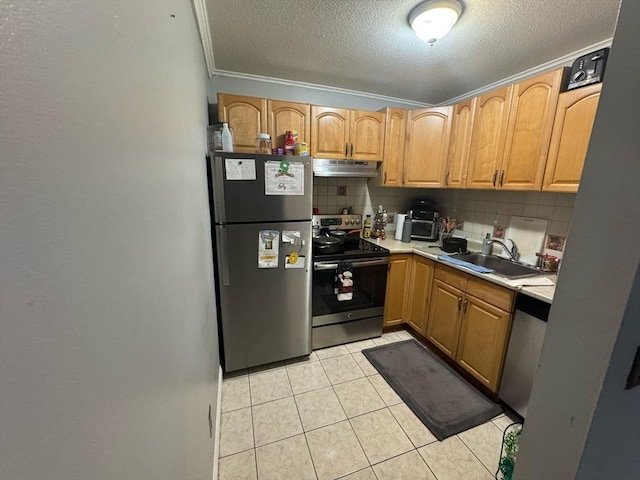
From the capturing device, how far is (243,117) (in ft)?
6.93

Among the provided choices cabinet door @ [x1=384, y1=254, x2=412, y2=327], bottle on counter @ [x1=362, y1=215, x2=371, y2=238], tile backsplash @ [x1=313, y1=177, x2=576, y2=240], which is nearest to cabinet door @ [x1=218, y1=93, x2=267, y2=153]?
tile backsplash @ [x1=313, y1=177, x2=576, y2=240]

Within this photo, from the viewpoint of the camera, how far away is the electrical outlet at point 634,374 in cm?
60

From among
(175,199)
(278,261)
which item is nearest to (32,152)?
(175,199)

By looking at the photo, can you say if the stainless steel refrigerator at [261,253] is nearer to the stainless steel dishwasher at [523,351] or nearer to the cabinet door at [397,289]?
the cabinet door at [397,289]

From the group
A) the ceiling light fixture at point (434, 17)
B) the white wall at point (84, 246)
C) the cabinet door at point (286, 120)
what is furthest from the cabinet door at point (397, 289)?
the white wall at point (84, 246)

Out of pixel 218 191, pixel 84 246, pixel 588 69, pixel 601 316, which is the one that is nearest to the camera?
pixel 84 246

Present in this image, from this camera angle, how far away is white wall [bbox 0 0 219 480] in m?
0.21

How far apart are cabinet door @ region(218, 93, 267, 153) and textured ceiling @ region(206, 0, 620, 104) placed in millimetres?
301

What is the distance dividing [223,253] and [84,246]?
1.49 metres

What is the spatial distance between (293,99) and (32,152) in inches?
102

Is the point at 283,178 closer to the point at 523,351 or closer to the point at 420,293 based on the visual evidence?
the point at 420,293

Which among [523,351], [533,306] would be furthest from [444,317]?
[533,306]

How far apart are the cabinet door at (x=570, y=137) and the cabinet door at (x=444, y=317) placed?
37.8 inches

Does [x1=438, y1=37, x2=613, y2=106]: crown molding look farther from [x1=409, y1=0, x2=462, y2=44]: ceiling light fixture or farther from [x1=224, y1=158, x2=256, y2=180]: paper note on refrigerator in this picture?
[x1=224, y1=158, x2=256, y2=180]: paper note on refrigerator
